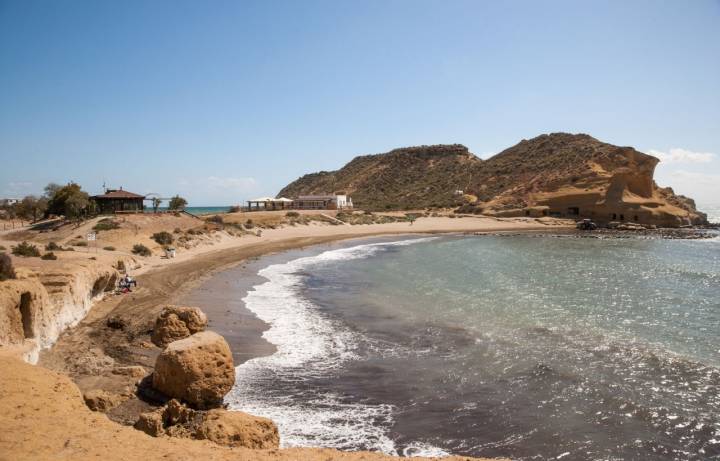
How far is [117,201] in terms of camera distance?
39.7 meters

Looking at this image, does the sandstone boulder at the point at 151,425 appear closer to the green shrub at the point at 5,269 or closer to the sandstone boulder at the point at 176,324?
the sandstone boulder at the point at 176,324

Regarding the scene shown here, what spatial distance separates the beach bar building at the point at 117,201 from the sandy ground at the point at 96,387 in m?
19.9

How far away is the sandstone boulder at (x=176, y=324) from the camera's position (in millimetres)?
11844

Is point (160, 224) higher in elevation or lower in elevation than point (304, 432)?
higher

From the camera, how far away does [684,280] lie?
78.2 feet

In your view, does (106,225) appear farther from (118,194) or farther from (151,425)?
(151,425)

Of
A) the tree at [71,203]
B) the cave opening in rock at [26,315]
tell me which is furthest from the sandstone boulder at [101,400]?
the tree at [71,203]

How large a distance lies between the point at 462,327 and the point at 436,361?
3.38 meters

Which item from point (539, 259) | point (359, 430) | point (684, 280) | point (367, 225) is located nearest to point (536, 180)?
point (367, 225)

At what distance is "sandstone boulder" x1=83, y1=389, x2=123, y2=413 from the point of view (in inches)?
297

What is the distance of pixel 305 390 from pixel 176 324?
4.67 metres

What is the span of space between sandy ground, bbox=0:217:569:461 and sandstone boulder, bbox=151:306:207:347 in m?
0.37

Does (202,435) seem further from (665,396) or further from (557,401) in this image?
Result: (665,396)

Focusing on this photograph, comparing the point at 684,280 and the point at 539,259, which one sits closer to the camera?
the point at 684,280
